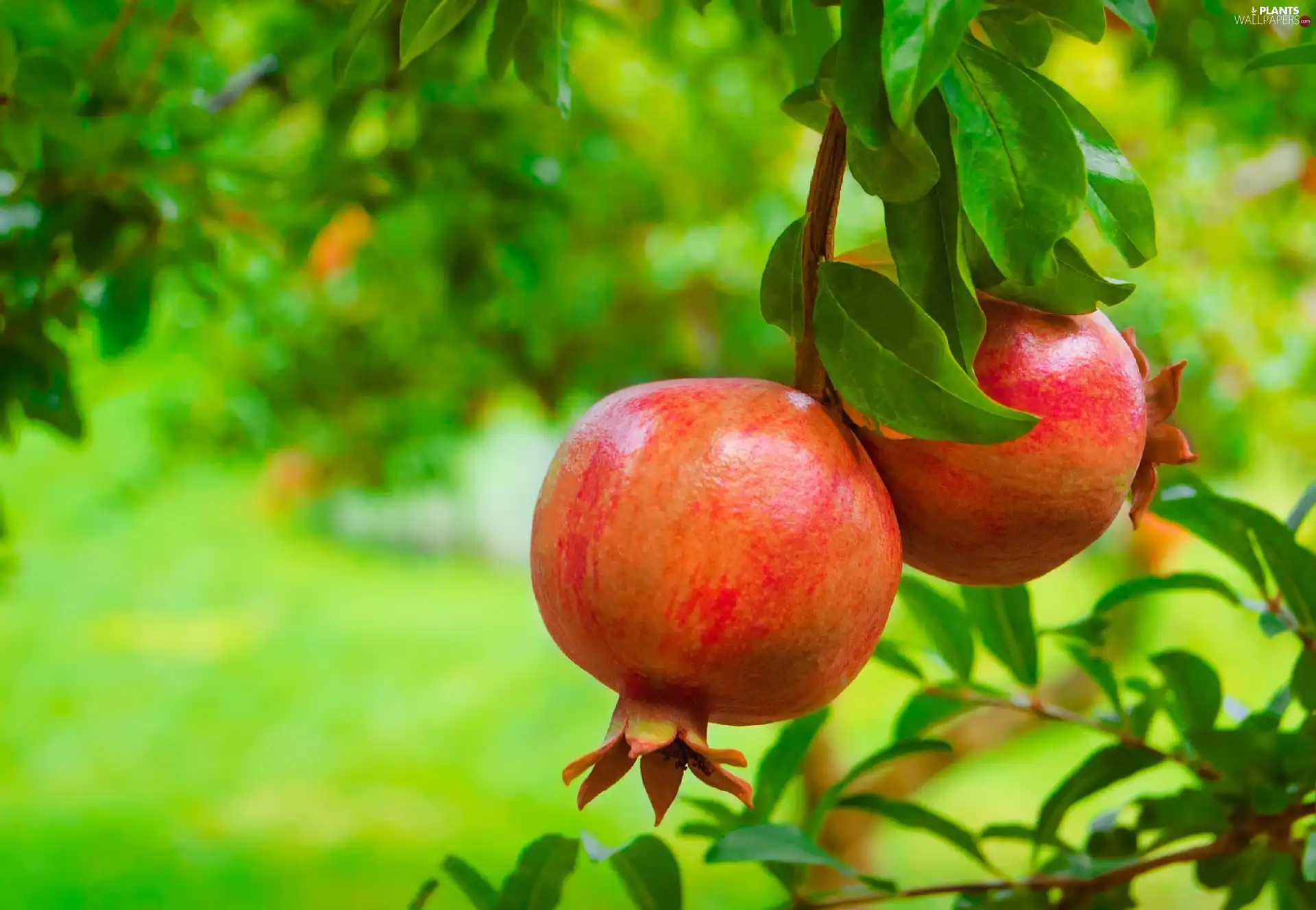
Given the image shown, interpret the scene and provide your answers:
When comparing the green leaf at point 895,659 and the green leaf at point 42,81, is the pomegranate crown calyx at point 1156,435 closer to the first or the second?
the green leaf at point 895,659

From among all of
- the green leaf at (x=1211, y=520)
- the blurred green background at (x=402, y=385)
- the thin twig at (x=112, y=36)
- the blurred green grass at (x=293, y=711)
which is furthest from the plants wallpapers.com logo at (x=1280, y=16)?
the blurred green grass at (x=293, y=711)

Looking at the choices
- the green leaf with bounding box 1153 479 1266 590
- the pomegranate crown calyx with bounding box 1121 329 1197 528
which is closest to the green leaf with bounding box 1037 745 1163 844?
the green leaf with bounding box 1153 479 1266 590

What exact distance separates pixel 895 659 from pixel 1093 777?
0.11 m

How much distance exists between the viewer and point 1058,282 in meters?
0.34

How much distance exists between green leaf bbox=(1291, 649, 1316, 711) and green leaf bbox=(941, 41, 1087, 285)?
331 mm

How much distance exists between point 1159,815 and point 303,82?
0.76m

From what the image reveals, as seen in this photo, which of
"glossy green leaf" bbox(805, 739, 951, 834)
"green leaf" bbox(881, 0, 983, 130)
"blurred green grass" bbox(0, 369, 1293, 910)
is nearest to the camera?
"green leaf" bbox(881, 0, 983, 130)

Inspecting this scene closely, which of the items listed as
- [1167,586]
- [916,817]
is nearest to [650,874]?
[916,817]

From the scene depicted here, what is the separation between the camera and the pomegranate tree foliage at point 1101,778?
0.52 m

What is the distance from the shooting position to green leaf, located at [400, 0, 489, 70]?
1.21 ft

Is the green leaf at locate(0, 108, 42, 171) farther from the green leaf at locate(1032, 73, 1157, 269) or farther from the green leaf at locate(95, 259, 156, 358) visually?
the green leaf at locate(1032, 73, 1157, 269)

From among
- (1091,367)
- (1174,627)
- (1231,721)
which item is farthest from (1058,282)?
(1174,627)

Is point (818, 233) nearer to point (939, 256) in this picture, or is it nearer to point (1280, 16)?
point (939, 256)

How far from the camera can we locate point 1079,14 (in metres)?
0.33
